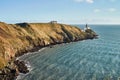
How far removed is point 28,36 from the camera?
424 ft

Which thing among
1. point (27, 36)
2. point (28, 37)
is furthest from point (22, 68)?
point (27, 36)

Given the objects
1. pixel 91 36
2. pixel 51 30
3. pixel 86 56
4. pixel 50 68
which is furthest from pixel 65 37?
pixel 50 68

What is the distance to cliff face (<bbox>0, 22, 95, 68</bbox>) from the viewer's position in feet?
316

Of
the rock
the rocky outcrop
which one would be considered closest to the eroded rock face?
the rock

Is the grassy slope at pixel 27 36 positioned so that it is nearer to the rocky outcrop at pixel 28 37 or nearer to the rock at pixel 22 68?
the rocky outcrop at pixel 28 37

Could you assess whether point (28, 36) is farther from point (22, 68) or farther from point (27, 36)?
point (22, 68)

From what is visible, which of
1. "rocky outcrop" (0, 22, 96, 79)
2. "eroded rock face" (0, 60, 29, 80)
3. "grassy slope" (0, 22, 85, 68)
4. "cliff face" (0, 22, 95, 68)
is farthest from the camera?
"cliff face" (0, 22, 95, 68)

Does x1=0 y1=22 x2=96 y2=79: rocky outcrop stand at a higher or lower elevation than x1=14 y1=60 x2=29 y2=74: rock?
higher

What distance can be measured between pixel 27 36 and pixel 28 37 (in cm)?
130

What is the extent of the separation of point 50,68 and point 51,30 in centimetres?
8487

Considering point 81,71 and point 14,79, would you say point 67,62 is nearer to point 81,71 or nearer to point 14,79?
point 81,71

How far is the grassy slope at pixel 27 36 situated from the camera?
315 ft

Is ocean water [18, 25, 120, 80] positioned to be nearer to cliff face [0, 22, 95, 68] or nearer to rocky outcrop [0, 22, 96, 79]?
rocky outcrop [0, 22, 96, 79]

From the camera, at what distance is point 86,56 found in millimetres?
101562
